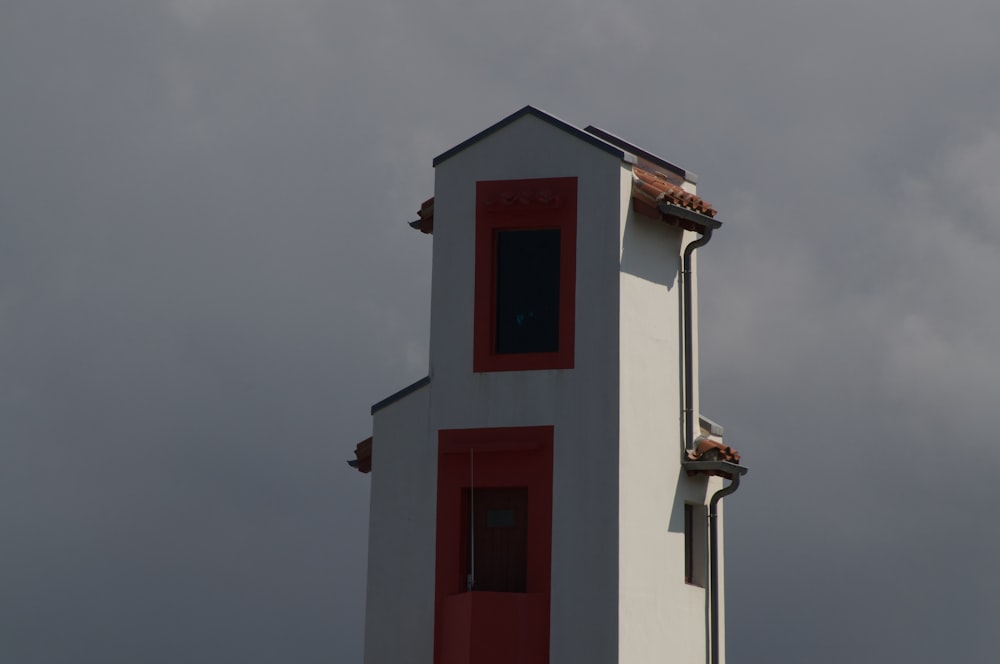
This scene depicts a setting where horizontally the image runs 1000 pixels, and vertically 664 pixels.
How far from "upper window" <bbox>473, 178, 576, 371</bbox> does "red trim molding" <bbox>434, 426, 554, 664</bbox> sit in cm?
148

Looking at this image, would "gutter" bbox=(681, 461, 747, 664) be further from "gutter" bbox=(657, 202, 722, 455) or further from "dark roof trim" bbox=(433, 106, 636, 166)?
"dark roof trim" bbox=(433, 106, 636, 166)

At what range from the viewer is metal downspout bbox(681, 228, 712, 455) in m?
31.0

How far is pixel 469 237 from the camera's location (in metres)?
31.2

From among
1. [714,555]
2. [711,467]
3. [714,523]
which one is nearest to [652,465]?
[711,467]

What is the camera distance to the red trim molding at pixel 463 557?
28.8 meters

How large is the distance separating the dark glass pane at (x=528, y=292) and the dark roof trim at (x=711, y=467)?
3336 millimetres

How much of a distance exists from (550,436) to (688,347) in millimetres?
3690

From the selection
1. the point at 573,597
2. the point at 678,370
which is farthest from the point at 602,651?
the point at 678,370

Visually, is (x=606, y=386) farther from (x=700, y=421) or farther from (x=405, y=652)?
(x=405, y=652)

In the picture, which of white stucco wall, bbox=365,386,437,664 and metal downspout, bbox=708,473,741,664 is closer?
white stucco wall, bbox=365,386,437,664

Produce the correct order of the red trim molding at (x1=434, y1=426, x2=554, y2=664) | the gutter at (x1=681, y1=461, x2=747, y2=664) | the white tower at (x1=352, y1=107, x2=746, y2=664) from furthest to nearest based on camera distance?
the gutter at (x1=681, y1=461, x2=747, y2=664) → the white tower at (x1=352, y1=107, x2=746, y2=664) → the red trim molding at (x1=434, y1=426, x2=554, y2=664)

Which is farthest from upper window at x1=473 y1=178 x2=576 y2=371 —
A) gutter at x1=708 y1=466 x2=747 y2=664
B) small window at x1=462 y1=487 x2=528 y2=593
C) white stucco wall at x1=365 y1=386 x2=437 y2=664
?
gutter at x1=708 y1=466 x2=747 y2=664

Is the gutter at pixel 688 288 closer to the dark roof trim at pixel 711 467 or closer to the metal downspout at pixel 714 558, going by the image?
the dark roof trim at pixel 711 467

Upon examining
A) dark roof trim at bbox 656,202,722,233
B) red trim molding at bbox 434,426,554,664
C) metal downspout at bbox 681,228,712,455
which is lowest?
red trim molding at bbox 434,426,554,664
